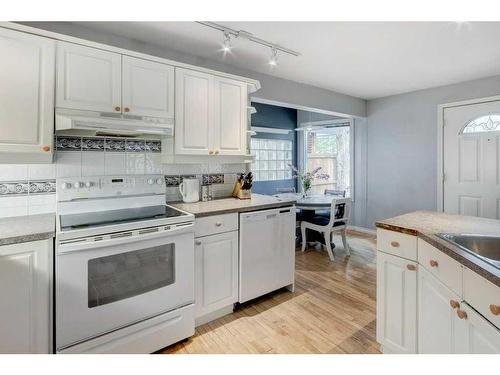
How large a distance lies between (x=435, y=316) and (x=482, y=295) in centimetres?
42

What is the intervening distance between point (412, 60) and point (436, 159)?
1774 mm

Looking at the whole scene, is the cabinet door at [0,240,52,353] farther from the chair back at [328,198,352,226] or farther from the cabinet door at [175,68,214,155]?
the chair back at [328,198,352,226]

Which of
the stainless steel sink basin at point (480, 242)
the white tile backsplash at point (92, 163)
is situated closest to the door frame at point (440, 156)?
the stainless steel sink basin at point (480, 242)

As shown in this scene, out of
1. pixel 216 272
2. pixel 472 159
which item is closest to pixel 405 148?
pixel 472 159

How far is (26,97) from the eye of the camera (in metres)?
1.66

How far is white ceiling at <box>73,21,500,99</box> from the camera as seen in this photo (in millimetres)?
2236

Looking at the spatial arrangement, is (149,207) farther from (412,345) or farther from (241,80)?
(412,345)

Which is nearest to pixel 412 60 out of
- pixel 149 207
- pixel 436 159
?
pixel 436 159

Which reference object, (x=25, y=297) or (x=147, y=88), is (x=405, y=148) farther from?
(x=25, y=297)

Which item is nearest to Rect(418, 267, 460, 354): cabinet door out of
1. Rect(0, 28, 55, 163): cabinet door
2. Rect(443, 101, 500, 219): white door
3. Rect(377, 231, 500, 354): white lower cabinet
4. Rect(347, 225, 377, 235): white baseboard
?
Rect(377, 231, 500, 354): white lower cabinet

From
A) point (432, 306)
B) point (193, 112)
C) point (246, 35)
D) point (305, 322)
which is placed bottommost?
point (305, 322)

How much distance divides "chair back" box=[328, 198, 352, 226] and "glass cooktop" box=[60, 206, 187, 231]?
2.15 meters

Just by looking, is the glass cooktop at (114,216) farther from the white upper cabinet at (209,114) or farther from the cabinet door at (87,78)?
the cabinet door at (87,78)

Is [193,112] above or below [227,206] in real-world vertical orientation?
above
